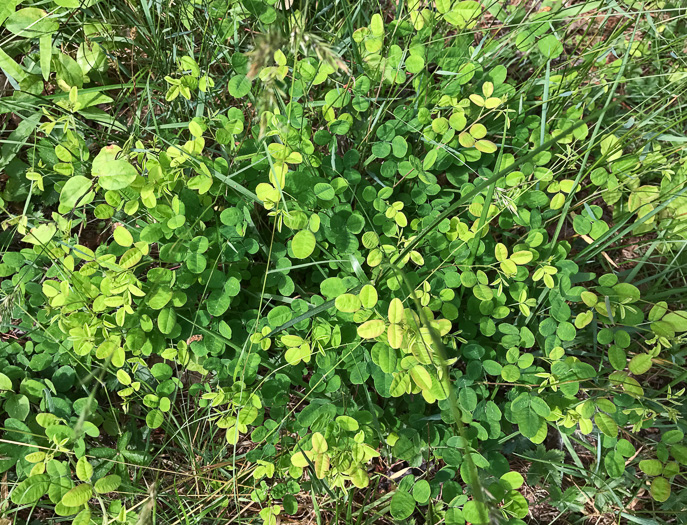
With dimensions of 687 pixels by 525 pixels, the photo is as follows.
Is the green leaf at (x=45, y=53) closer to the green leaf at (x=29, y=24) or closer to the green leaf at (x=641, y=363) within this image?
the green leaf at (x=29, y=24)

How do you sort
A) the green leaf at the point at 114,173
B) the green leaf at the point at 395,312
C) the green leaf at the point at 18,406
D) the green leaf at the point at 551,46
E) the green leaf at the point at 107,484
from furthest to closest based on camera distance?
the green leaf at the point at 551,46
the green leaf at the point at 18,406
the green leaf at the point at 107,484
the green leaf at the point at 114,173
the green leaf at the point at 395,312

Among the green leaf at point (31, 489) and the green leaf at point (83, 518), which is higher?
the green leaf at point (31, 489)

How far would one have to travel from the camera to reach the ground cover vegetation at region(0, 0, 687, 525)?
5.52 ft

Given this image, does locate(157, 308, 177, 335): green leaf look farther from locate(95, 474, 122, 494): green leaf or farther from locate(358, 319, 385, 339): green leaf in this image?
locate(358, 319, 385, 339): green leaf

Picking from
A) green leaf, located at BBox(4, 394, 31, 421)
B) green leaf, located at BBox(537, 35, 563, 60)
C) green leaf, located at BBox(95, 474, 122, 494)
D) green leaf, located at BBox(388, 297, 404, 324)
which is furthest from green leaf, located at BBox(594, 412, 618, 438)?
green leaf, located at BBox(4, 394, 31, 421)

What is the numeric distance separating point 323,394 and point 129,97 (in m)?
1.79

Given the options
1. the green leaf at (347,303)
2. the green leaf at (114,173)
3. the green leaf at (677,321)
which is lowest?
the green leaf at (677,321)

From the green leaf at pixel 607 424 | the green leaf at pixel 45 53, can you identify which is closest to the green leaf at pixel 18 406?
the green leaf at pixel 45 53

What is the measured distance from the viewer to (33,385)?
1.84 m

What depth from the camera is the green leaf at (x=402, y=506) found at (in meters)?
1.66

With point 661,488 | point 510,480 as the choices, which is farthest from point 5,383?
point 661,488

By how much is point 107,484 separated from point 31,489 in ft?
0.81

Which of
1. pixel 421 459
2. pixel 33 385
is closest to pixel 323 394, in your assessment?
pixel 421 459

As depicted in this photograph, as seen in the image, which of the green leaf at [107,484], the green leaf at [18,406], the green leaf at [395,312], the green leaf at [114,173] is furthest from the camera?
the green leaf at [18,406]
